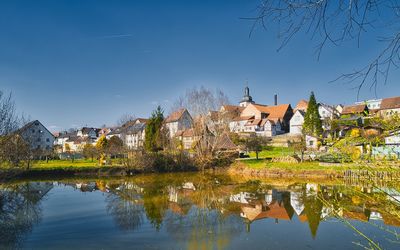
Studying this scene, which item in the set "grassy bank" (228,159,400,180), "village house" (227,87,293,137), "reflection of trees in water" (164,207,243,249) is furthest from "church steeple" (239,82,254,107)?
"reflection of trees in water" (164,207,243,249)

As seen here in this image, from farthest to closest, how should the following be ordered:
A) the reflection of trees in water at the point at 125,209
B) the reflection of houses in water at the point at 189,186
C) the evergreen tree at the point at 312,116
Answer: the evergreen tree at the point at 312,116
the reflection of houses in water at the point at 189,186
the reflection of trees in water at the point at 125,209

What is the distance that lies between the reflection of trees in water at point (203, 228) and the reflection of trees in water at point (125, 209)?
1223mm

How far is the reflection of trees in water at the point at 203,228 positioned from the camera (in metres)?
9.18

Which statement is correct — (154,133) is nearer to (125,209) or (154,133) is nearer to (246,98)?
(125,209)

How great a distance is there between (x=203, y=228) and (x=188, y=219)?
1.45 m

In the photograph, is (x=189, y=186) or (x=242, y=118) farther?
(x=242, y=118)

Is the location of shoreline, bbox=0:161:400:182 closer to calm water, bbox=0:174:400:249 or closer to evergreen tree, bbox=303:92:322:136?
calm water, bbox=0:174:400:249

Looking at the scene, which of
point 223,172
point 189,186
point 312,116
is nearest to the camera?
point 189,186

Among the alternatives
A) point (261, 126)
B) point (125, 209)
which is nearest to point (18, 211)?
point (125, 209)

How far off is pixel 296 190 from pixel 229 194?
406cm

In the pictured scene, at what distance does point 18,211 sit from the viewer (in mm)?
13938

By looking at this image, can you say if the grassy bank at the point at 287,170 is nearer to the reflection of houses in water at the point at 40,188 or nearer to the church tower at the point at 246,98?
the reflection of houses in water at the point at 40,188

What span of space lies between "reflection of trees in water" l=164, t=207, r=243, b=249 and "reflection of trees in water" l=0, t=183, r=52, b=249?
480 centimetres

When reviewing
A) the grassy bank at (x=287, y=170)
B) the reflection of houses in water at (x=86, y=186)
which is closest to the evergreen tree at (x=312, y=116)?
the grassy bank at (x=287, y=170)
